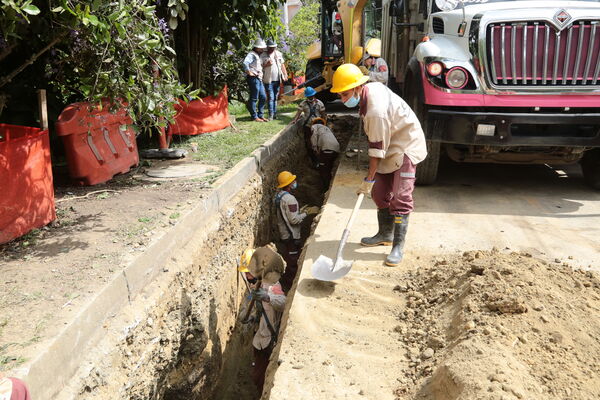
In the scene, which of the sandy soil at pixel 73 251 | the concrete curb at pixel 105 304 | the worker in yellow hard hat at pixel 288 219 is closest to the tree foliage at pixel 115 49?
the sandy soil at pixel 73 251

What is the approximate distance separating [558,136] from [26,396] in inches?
213

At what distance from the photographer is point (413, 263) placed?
173 inches

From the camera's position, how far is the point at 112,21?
3.96 meters

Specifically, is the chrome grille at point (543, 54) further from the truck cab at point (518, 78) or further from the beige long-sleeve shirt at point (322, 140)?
the beige long-sleeve shirt at point (322, 140)

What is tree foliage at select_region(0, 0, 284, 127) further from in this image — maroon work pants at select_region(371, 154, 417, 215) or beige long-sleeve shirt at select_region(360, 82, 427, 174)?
maroon work pants at select_region(371, 154, 417, 215)

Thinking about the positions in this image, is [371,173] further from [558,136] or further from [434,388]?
[558,136]

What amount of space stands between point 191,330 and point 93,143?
2642mm

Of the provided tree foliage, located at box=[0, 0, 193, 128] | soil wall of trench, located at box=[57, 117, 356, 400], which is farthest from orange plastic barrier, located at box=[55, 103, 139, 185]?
soil wall of trench, located at box=[57, 117, 356, 400]

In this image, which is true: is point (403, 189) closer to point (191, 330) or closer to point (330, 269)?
point (330, 269)

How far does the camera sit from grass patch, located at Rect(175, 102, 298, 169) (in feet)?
24.1

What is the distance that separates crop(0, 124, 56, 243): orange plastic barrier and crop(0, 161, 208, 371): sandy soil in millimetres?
143

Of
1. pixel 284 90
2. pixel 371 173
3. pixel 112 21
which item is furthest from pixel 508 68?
pixel 284 90

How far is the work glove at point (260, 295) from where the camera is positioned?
4.55 m

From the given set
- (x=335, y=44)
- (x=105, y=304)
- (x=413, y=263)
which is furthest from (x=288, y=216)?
(x=335, y=44)
